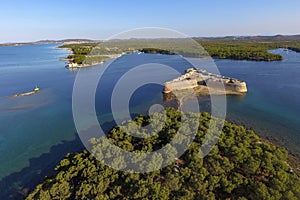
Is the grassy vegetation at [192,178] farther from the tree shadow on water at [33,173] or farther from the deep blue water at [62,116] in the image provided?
the deep blue water at [62,116]

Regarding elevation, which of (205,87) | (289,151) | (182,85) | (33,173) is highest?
(182,85)

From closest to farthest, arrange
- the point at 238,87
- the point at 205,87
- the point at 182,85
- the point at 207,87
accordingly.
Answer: the point at 238,87
the point at 182,85
the point at 207,87
the point at 205,87

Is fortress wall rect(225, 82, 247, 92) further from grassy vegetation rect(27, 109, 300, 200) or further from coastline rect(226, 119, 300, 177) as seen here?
grassy vegetation rect(27, 109, 300, 200)

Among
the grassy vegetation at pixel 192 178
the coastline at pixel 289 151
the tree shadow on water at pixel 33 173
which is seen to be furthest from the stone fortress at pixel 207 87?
the grassy vegetation at pixel 192 178

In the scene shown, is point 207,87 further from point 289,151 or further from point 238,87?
point 289,151

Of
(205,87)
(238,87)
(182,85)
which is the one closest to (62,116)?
(182,85)

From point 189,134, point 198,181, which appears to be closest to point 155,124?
point 189,134

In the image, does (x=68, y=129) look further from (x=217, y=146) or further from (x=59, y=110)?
(x=217, y=146)

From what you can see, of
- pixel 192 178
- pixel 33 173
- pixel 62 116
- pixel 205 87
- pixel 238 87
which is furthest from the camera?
pixel 205 87

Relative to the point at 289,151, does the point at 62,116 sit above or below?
above
